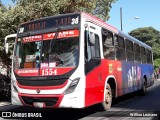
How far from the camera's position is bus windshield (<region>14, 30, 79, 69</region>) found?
8.84 metres

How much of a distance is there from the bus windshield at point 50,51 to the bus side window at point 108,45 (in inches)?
76.2

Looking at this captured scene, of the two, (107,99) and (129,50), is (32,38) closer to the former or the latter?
(107,99)

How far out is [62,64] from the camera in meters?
8.79

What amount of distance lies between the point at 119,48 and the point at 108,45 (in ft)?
4.87

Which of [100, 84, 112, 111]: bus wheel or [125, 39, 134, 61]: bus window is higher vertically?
[125, 39, 134, 61]: bus window

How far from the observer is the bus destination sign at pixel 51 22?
927 cm

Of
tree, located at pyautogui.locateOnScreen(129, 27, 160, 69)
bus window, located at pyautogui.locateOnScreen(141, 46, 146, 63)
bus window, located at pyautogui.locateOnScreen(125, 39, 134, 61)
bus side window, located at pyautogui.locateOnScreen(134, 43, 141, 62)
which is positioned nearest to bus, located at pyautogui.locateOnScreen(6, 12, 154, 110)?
bus window, located at pyautogui.locateOnScreen(125, 39, 134, 61)

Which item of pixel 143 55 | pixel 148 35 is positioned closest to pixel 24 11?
pixel 143 55

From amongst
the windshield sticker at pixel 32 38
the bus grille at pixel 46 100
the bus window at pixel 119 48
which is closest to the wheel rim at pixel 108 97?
the bus window at pixel 119 48

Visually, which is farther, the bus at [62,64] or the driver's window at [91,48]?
the driver's window at [91,48]

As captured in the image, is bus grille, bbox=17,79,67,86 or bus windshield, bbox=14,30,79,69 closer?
bus grille, bbox=17,79,67,86

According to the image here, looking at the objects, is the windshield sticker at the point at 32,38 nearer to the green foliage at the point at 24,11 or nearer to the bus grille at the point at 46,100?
the bus grille at the point at 46,100

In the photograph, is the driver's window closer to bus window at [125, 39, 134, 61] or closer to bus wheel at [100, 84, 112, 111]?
bus wheel at [100, 84, 112, 111]

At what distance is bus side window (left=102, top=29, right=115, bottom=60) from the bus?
0.23ft
